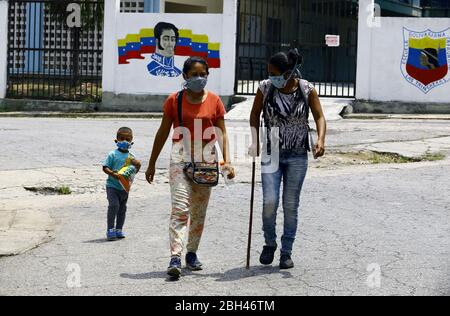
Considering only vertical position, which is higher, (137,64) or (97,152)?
(137,64)

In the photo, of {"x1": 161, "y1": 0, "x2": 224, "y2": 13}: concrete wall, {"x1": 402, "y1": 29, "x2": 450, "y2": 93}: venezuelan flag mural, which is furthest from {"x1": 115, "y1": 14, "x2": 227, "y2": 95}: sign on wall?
{"x1": 161, "y1": 0, "x2": 224, "y2": 13}: concrete wall

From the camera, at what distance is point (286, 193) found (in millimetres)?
7211

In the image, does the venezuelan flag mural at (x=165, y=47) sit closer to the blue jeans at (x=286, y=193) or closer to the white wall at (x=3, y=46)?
the white wall at (x=3, y=46)

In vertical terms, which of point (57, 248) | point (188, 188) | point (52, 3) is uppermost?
point (52, 3)

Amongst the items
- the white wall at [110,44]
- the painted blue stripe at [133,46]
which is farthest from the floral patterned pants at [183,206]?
the white wall at [110,44]

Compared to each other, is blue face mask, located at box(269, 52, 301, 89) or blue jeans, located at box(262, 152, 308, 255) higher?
blue face mask, located at box(269, 52, 301, 89)

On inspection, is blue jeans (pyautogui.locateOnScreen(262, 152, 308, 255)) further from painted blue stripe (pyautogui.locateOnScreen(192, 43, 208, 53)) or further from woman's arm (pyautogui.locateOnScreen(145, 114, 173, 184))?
painted blue stripe (pyautogui.locateOnScreen(192, 43, 208, 53))

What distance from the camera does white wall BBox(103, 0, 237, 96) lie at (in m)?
23.0

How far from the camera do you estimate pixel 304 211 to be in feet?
32.2

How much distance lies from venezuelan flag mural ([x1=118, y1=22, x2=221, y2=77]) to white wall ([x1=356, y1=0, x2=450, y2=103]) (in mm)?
3834

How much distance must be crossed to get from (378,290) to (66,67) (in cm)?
2030

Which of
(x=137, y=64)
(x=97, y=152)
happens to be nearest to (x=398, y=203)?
(x=97, y=152)

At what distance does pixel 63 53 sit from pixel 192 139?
20784 millimetres
